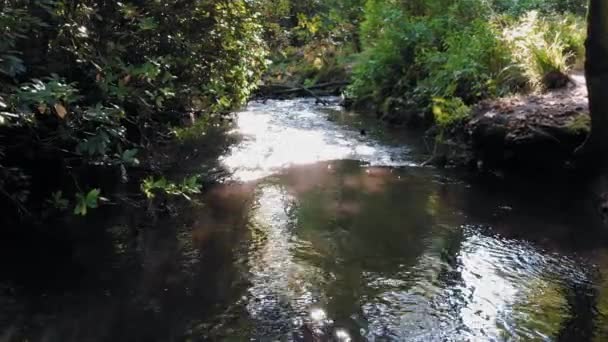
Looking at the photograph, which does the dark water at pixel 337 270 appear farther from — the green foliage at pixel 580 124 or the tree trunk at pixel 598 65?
the tree trunk at pixel 598 65

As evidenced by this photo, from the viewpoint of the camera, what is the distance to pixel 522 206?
8.20 m

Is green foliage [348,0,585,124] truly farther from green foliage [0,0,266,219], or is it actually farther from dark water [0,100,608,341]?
green foliage [0,0,266,219]

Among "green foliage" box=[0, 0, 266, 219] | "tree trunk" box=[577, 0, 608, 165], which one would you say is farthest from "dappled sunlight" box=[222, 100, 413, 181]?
"tree trunk" box=[577, 0, 608, 165]

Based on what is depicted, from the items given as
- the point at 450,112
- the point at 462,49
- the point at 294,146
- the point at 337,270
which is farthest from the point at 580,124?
the point at 294,146

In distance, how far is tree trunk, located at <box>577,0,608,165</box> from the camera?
23.1 feet

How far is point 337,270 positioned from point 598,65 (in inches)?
150

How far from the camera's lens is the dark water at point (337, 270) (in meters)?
5.13

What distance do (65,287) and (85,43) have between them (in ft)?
7.80

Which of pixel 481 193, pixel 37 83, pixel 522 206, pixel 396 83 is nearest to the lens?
pixel 37 83

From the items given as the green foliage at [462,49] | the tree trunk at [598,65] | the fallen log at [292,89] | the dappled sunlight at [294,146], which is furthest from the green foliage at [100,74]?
the fallen log at [292,89]

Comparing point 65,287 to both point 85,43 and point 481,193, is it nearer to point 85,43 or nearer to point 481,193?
point 85,43

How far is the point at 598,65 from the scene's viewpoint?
716 cm

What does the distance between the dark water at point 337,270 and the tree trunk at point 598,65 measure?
1.16 m

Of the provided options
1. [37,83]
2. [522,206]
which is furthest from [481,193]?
[37,83]
